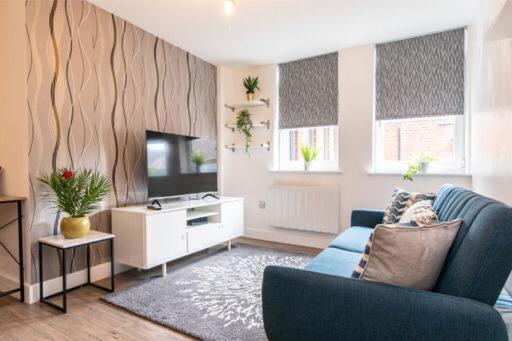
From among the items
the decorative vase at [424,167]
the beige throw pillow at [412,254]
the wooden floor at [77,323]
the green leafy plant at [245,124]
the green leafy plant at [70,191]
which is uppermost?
the green leafy plant at [245,124]

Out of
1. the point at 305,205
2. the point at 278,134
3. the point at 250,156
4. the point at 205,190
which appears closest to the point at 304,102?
the point at 278,134

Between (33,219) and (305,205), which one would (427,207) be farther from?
(33,219)

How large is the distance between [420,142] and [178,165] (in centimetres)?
264

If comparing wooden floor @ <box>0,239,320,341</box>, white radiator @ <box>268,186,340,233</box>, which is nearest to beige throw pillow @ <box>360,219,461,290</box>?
wooden floor @ <box>0,239,320,341</box>

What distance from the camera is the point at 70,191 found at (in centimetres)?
233

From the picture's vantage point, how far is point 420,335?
39.9 inches

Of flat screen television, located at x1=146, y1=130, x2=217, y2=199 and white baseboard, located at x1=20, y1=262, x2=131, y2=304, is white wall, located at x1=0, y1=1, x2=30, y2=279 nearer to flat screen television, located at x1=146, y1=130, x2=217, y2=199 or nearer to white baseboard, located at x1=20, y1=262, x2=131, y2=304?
white baseboard, located at x1=20, y1=262, x2=131, y2=304

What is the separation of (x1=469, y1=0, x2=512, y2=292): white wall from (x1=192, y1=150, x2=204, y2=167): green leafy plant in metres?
2.68

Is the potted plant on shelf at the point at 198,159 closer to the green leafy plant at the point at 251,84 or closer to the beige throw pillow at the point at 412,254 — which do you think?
the green leafy plant at the point at 251,84

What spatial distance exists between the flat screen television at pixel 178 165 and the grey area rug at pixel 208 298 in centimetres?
81

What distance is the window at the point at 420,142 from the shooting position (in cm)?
315

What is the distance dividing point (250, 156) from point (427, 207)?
274 cm

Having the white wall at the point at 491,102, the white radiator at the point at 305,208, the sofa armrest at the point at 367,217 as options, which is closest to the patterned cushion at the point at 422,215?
the white wall at the point at 491,102

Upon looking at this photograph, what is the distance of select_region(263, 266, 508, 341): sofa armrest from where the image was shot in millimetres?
967
